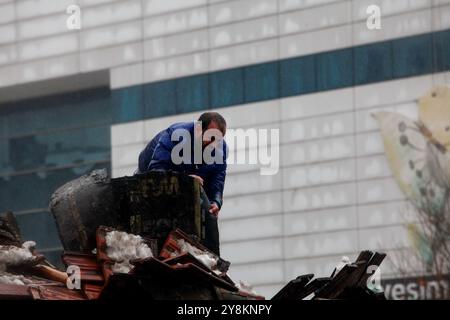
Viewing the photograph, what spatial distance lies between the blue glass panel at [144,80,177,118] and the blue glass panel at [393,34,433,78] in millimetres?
7908

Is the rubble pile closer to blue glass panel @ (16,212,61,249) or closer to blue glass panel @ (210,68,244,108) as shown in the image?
blue glass panel @ (16,212,61,249)

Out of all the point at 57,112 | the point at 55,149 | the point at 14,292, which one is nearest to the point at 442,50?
the point at 55,149

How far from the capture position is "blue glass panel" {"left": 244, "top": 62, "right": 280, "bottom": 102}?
2233 inches

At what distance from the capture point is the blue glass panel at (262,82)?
56.7 metres

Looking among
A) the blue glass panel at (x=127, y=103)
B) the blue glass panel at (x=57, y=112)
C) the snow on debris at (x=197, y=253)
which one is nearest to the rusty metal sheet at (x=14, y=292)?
the snow on debris at (x=197, y=253)

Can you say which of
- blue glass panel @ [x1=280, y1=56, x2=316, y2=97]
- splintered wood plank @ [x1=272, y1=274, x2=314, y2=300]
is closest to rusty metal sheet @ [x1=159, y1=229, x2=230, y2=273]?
splintered wood plank @ [x1=272, y1=274, x2=314, y2=300]

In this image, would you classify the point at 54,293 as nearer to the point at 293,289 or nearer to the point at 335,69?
the point at 293,289

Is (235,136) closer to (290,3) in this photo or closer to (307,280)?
(290,3)


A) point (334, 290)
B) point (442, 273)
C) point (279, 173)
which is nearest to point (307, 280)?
point (334, 290)

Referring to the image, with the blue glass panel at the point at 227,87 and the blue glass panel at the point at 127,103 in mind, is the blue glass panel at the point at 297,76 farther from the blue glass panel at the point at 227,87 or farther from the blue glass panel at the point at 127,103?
the blue glass panel at the point at 127,103

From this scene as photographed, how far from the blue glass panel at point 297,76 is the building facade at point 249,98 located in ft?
0.15

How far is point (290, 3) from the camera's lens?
187 feet

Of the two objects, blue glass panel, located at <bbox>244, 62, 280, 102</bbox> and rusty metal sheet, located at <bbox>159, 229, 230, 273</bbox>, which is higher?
blue glass panel, located at <bbox>244, 62, 280, 102</bbox>

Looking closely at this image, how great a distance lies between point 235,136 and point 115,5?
7044 millimetres
